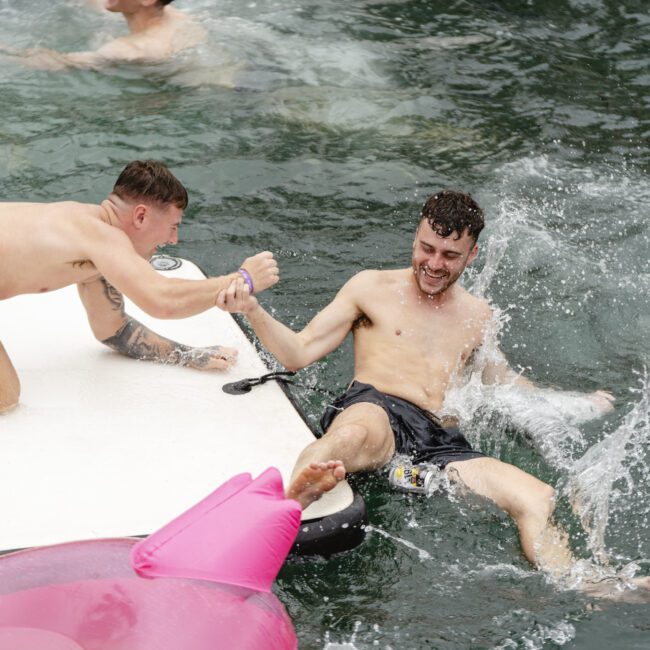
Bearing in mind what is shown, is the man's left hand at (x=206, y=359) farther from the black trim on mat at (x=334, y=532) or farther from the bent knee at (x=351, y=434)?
the black trim on mat at (x=334, y=532)

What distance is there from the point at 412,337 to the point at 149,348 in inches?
44.0

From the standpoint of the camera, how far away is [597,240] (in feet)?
21.0

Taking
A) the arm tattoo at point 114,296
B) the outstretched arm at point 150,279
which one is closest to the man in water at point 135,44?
the arm tattoo at point 114,296

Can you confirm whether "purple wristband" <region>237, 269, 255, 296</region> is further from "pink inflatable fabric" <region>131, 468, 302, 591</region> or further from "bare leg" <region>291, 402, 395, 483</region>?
"pink inflatable fabric" <region>131, 468, 302, 591</region>

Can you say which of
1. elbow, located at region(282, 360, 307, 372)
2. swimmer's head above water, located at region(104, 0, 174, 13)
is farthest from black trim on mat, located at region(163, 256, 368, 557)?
swimmer's head above water, located at region(104, 0, 174, 13)

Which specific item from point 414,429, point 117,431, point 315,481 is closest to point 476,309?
point 414,429

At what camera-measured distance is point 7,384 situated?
13.2ft

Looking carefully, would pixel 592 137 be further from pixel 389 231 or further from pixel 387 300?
pixel 387 300

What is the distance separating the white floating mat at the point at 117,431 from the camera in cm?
354

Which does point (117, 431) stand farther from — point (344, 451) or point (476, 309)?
point (476, 309)

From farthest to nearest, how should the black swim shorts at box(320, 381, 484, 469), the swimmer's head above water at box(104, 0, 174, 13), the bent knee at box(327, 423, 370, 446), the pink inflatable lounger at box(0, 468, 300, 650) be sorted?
1. the swimmer's head above water at box(104, 0, 174, 13)
2. the black swim shorts at box(320, 381, 484, 469)
3. the bent knee at box(327, 423, 370, 446)
4. the pink inflatable lounger at box(0, 468, 300, 650)

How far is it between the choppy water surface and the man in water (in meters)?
0.14

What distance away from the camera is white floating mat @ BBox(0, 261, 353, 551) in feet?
11.6

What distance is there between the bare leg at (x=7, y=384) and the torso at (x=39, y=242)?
10.3 inches
